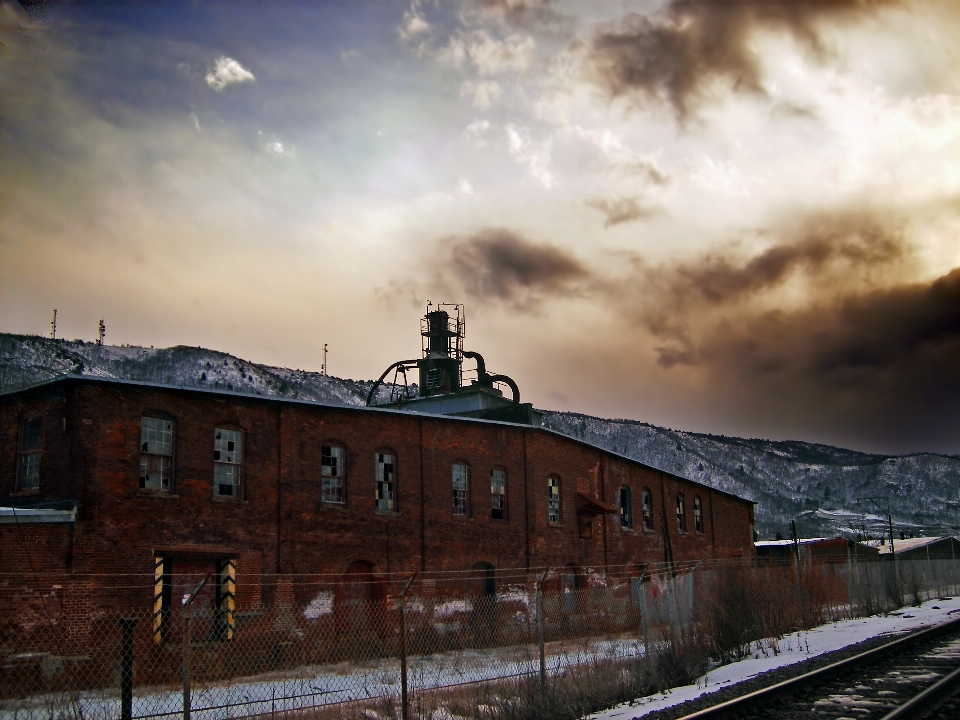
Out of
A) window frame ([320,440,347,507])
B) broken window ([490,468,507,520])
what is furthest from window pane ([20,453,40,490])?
broken window ([490,468,507,520])

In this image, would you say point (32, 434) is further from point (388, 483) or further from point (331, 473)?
point (388, 483)

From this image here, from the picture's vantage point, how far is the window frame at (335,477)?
2480 cm

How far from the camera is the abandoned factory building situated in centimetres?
2030

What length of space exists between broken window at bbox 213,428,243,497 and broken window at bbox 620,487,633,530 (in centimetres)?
1780

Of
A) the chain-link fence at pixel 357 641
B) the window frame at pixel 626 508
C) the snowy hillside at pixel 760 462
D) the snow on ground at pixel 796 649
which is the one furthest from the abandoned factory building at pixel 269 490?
the snowy hillside at pixel 760 462

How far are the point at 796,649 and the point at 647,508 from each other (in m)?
20.1

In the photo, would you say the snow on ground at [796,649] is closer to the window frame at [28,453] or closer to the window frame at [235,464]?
the window frame at [235,464]

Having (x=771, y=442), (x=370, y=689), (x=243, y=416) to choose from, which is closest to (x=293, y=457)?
(x=243, y=416)

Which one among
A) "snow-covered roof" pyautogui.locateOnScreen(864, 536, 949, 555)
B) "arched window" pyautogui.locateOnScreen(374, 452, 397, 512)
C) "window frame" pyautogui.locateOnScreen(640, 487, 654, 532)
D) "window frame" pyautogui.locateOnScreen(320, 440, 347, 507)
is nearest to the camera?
"window frame" pyautogui.locateOnScreen(320, 440, 347, 507)

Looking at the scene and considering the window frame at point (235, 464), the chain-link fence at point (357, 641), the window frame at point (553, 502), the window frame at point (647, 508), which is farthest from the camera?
the window frame at point (647, 508)

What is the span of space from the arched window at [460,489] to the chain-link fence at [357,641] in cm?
199

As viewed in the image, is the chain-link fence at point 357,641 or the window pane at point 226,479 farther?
the window pane at point 226,479

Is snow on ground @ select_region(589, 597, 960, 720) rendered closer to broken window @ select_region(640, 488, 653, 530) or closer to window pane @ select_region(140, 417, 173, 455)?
broken window @ select_region(640, 488, 653, 530)

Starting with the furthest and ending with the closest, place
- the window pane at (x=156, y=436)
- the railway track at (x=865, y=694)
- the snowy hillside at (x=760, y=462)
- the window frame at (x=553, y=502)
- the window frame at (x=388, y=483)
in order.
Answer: the snowy hillside at (x=760, y=462)
the window frame at (x=553, y=502)
the window frame at (x=388, y=483)
the window pane at (x=156, y=436)
the railway track at (x=865, y=694)
